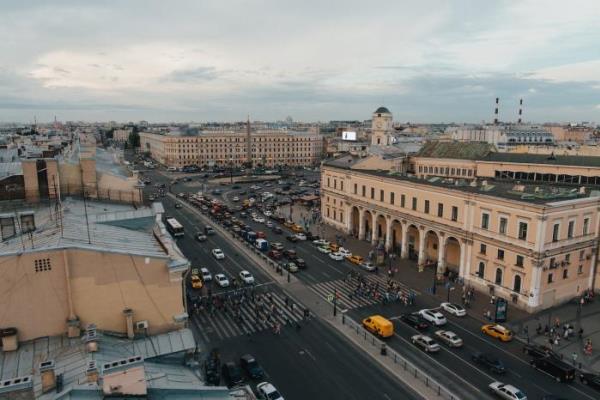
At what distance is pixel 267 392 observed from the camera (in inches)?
1162

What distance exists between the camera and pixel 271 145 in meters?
184

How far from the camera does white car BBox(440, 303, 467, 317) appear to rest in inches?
1721

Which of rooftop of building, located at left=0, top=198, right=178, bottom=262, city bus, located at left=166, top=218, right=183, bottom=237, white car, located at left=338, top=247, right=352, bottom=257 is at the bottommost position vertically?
white car, located at left=338, top=247, right=352, bottom=257

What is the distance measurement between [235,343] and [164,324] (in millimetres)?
19103

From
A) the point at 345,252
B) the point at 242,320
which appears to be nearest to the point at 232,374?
the point at 242,320

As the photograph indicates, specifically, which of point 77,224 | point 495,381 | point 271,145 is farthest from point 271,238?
point 271,145

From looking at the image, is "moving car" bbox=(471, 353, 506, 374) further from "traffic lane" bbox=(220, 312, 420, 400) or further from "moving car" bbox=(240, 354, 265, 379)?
"moving car" bbox=(240, 354, 265, 379)

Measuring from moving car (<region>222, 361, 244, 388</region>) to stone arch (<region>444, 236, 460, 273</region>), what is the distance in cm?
3325

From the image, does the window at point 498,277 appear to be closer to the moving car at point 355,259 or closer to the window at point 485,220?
the window at point 485,220

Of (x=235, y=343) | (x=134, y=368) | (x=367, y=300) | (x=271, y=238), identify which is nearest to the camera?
(x=134, y=368)

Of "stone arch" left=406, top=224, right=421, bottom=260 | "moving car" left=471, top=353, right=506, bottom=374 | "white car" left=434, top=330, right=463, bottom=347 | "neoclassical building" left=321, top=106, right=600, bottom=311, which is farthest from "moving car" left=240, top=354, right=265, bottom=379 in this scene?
"stone arch" left=406, top=224, right=421, bottom=260

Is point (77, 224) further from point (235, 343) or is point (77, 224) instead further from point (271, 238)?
point (271, 238)

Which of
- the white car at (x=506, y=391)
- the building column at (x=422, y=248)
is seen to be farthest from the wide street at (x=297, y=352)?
the building column at (x=422, y=248)

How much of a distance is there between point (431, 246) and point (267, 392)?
37745 millimetres
